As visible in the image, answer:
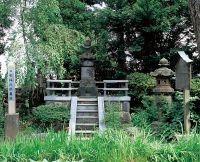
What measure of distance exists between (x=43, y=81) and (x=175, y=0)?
590cm

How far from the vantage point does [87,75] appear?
1492 cm

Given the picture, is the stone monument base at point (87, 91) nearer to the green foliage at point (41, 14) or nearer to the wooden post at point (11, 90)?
the green foliage at point (41, 14)

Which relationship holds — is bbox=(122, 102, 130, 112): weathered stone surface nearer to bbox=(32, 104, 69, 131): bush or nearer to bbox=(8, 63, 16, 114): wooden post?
bbox=(32, 104, 69, 131): bush

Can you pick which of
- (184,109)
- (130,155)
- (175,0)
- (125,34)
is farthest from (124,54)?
(130,155)

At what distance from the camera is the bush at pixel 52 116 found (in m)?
12.1

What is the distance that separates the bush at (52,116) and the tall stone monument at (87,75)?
Answer: 7.39 feet

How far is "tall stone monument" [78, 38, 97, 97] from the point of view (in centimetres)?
1477

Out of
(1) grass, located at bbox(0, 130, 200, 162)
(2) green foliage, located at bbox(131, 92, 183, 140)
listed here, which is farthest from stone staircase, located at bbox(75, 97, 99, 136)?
(1) grass, located at bbox(0, 130, 200, 162)

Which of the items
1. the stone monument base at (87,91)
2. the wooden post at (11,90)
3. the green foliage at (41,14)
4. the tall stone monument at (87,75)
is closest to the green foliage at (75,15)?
the tall stone monument at (87,75)

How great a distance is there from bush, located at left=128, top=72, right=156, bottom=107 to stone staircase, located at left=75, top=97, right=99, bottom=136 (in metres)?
1.53

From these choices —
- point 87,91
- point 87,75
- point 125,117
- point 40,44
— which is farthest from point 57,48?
point 125,117

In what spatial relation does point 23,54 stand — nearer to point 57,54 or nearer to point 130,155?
point 57,54

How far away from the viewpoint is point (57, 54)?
1346 centimetres

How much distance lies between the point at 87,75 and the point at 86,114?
225 cm
